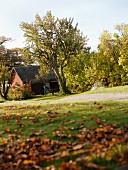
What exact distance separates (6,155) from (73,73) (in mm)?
37845

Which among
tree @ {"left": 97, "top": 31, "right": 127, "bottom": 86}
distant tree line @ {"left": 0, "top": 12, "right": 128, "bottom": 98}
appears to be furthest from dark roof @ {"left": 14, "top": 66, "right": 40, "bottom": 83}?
tree @ {"left": 97, "top": 31, "right": 127, "bottom": 86}

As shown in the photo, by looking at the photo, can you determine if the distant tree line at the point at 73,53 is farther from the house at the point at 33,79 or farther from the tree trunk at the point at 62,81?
the house at the point at 33,79

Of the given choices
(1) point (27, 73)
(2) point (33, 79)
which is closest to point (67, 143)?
(2) point (33, 79)

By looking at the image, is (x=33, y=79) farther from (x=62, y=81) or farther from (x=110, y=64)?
(x=110, y=64)

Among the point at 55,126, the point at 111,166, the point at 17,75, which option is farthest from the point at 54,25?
the point at 111,166

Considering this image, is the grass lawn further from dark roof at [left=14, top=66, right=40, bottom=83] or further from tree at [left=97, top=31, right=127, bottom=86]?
dark roof at [left=14, top=66, right=40, bottom=83]

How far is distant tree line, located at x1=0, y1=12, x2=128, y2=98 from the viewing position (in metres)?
39.8

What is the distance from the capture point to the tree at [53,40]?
4150cm

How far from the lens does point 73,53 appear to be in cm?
4256

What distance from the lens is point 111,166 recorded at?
4.14m

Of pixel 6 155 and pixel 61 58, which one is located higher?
pixel 61 58

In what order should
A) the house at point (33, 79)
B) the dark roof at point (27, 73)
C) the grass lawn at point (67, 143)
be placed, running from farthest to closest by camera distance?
1. the dark roof at point (27, 73)
2. the house at point (33, 79)
3. the grass lawn at point (67, 143)

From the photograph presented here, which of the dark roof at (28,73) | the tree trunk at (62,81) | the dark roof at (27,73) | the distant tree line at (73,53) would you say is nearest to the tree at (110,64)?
the distant tree line at (73,53)

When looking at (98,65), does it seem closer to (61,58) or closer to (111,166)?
(61,58)
